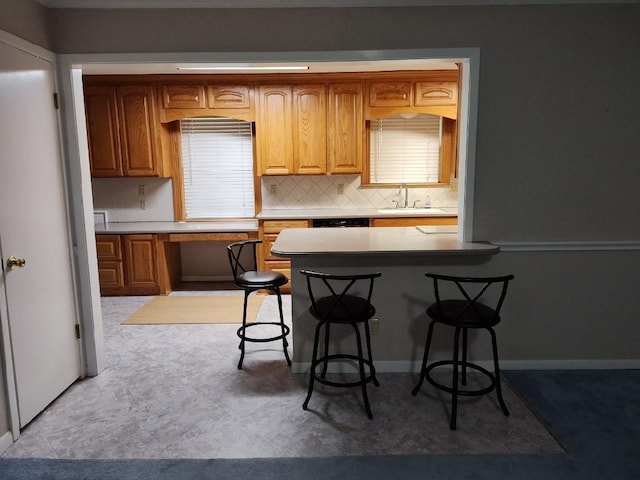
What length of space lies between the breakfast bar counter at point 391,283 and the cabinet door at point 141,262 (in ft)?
7.93

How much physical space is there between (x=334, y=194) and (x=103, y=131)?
2731 mm

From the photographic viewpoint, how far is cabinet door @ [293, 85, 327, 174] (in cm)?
503

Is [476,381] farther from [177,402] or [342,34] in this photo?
[342,34]

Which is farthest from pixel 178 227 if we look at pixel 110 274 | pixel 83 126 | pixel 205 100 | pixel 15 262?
pixel 15 262

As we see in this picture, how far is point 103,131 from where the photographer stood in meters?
5.01

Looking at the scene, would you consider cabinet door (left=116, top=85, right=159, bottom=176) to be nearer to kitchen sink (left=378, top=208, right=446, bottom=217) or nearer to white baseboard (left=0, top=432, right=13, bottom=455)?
kitchen sink (left=378, top=208, right=446, bottom=217)

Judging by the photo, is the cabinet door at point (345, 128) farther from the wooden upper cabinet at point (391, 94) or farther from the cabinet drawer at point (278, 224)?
the cabinet drawer at point (278, 224)

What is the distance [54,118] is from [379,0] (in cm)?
214

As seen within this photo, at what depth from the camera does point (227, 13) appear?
9.21 ft

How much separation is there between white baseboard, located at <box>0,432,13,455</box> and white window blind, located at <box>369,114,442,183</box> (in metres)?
4.32

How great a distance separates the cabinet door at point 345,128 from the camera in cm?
503

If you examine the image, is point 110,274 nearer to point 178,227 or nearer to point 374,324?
point 178,227

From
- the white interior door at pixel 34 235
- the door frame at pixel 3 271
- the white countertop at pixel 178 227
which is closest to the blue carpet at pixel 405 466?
the door frame at pixel 3 271

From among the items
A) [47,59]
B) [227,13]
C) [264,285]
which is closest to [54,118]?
[47,59]
